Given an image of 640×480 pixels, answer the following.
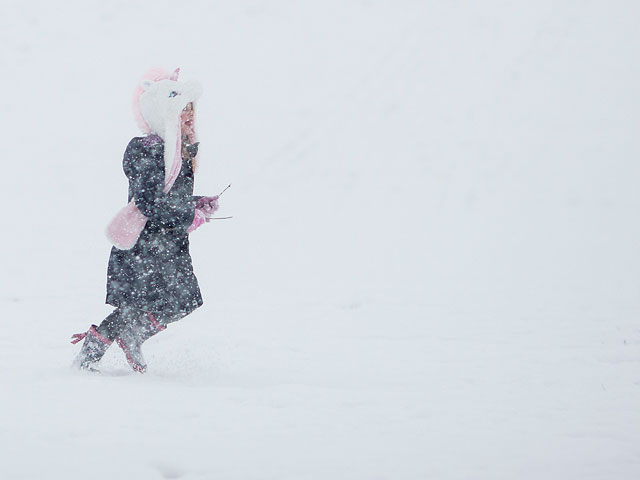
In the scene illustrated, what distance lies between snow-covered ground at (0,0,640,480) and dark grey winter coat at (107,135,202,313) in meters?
0.40

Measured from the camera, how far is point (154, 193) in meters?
3.38

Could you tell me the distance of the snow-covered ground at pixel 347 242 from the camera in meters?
2.66

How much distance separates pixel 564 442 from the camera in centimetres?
273

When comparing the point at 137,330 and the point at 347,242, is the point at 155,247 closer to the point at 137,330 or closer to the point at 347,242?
the point at 137,330

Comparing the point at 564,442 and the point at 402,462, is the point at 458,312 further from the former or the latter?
the point at 402,462

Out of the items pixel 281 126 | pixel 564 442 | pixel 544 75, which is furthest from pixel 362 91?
pixel 564 442

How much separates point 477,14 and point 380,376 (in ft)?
41.7

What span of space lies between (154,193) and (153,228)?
0.20 m

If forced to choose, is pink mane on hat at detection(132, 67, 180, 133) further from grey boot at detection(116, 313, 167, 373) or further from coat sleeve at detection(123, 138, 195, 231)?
grey boot at detection(116, 313, 167, 373)

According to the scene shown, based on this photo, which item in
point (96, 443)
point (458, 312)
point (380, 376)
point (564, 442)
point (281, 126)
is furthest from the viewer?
point (281, 126)

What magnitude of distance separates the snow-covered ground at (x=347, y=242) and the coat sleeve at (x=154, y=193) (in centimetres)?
79

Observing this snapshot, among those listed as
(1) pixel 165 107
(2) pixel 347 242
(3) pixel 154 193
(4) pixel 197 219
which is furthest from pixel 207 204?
(2) pixel 347 242

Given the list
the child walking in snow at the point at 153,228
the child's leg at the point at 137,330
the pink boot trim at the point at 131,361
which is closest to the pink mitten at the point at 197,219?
the child walking in snow at the point at 153,228

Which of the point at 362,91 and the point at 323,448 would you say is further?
the point at 362,91
